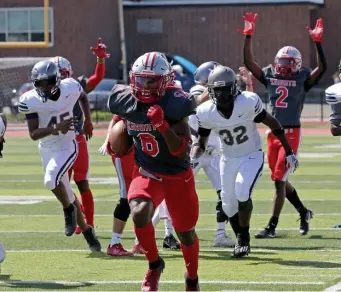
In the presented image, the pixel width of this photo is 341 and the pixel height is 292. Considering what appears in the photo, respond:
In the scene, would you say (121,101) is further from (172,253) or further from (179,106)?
(172,253)

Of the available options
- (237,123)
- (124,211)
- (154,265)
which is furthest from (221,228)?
(154,265)

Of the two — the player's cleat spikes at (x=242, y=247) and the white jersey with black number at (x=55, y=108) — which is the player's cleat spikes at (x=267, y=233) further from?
the white jersey with black number at (x=55, y=108)

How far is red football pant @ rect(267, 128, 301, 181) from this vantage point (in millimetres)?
11250

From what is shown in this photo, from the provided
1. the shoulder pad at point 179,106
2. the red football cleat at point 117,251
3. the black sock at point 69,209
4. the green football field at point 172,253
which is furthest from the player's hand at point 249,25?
the shoulder pad at point 179,106

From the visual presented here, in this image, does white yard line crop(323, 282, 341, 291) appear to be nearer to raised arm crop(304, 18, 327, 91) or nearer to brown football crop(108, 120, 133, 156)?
brown football crop(108, 120, 133, 156)

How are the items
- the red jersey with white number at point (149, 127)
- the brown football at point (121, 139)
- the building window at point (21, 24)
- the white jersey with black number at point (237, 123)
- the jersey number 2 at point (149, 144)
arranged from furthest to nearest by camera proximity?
the building window at point (21, 24) < the white jersey with black number at point (237, 123) < the brown football at point (121, 139) < the jersey number 2 at point (149, 144) < the red jersey with white number at point (149, 127)

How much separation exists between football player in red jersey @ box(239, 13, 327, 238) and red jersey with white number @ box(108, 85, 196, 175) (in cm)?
360

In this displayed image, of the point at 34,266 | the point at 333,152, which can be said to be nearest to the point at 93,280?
the point at 34,266

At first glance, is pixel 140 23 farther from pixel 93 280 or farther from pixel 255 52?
pixel 93 280

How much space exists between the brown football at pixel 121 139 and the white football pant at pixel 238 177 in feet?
5.88

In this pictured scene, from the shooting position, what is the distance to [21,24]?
39.1m

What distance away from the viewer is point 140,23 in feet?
147

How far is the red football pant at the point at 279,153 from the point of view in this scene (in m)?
11.2

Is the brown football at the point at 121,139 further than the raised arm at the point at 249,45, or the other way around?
the raised arm at the point at 249,45
